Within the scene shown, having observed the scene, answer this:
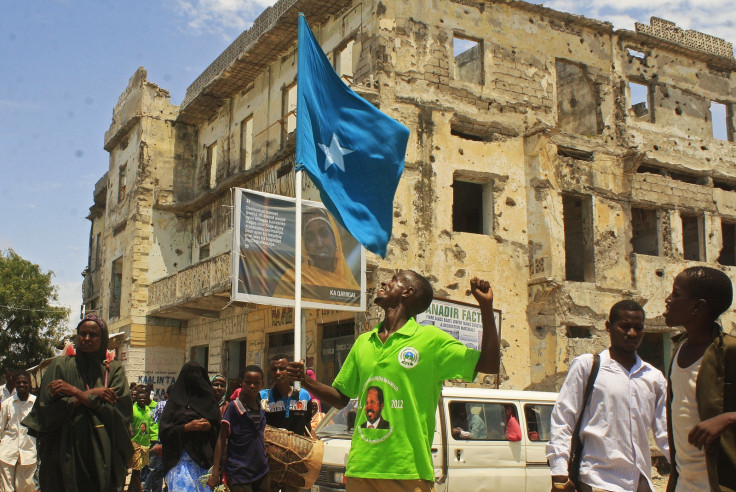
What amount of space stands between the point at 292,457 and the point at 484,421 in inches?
102

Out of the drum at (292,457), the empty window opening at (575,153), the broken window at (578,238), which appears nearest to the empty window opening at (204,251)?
the broken window at (578,238)

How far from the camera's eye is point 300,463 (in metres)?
6.21

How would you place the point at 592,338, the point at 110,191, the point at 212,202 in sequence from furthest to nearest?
the point at 110,191 < the point at 212,202 < the point at 592,338

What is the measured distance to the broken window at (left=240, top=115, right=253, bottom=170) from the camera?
Result: 21406 mm

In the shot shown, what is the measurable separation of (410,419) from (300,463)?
268 centimetres

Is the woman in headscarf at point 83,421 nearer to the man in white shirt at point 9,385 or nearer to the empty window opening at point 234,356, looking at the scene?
the man in white shirt at point 9,385

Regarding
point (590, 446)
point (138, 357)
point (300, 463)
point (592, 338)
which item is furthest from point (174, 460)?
point (138, 357)

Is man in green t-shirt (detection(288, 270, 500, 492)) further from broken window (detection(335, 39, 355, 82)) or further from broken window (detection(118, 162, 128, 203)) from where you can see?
broken window (detection(118, 162, 128, 203))

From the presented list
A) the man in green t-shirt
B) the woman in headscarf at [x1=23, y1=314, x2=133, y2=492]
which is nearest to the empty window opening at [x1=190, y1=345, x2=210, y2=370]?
the woman in headscarf at [x1=23, y1=314, x2=133, y2=492]

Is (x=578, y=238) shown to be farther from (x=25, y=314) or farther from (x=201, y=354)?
(x=25, y=314)

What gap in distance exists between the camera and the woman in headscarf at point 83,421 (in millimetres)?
4961

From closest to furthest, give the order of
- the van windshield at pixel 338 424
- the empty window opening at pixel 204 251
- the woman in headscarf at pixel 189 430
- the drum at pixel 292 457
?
the woman in headscarf at pixel 189 430 < the drum at pixel 292 457 < the van windshield at pixel 338 424 < the empty window opening at pixel 204 251

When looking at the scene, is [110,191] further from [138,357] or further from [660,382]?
[660,382]

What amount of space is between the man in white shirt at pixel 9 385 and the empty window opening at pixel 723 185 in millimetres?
17095
